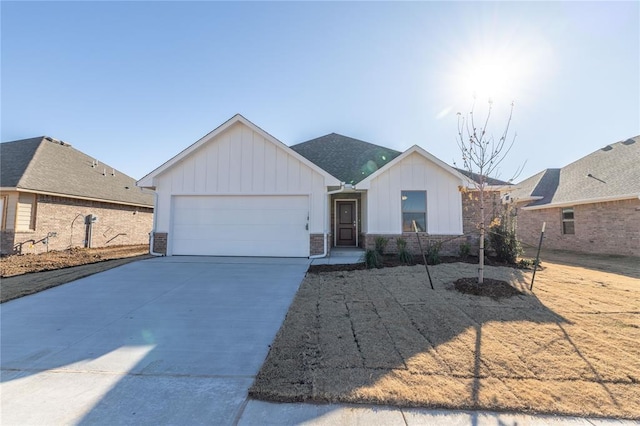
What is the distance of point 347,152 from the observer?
15.5 metres

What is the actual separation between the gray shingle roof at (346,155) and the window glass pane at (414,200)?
7.50ft

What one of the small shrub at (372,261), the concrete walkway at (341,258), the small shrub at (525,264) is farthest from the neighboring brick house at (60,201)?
the small shrub at (525,264)

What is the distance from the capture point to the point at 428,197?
35.7 feet

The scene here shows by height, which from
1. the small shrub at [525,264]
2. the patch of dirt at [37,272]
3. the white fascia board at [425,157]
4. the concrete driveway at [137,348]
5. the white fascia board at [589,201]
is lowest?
the concrete driveway at [137,348]

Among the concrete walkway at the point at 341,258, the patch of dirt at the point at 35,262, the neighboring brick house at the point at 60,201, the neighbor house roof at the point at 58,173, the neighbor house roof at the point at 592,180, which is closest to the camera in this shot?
the patch of dirt at the point at 35,262

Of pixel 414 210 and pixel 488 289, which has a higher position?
pixel 414 210

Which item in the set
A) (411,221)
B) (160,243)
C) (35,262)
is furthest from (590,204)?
(35,262)

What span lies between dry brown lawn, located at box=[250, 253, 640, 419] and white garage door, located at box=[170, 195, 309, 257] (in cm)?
454

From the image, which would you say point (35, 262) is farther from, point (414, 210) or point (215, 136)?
point (414, 210)

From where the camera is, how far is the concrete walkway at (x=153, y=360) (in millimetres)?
2293

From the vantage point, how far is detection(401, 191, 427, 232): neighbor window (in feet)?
35.6

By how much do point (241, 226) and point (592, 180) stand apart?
→ 16.8 metres

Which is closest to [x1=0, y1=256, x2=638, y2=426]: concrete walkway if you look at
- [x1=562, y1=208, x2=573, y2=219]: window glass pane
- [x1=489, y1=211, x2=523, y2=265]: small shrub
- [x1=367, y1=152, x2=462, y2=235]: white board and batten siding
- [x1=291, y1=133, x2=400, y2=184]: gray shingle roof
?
[x1=367, y1=152, x2=462, y2=235]: white board and batten siding

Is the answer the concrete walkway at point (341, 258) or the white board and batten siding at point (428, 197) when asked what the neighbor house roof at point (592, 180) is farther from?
the concrete walkway at point (341, 258)
